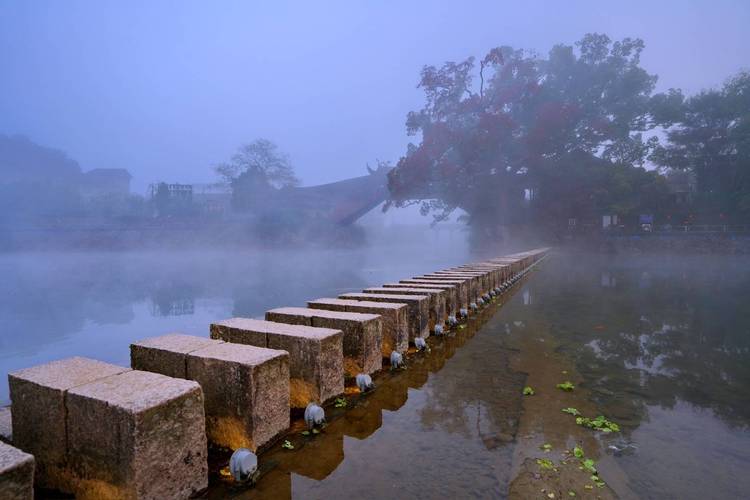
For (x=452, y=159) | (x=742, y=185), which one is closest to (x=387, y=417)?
(x=452, y=159)

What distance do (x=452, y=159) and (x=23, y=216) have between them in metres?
51.8

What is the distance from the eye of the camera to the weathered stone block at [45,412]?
2.18m

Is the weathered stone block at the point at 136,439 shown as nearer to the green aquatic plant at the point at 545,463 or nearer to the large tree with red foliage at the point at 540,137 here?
the green aquatic plant at the point at 545,463

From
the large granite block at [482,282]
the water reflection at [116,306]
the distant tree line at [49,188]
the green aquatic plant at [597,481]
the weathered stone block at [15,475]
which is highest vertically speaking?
the distant tree line at [49,188]

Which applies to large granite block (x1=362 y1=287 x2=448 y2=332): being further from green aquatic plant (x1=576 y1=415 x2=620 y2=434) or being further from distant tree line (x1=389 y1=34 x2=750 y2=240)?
distant tree line (x1=389 y1=34 x2=750 y2=240)

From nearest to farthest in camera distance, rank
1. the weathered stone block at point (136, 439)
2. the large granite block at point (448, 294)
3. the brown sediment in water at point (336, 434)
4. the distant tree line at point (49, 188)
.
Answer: the weathered stone block at point (136, 439)
the brown sediment in water at point (336, 434)
the large granite block at point (448, 294)
the distant tree line at point (49, 188)

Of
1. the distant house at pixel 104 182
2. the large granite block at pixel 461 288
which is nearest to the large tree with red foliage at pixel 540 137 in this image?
the large granite block at pixel 461 288

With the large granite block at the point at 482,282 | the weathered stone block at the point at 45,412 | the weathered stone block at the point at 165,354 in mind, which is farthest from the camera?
the large granite block at the point at 482,282

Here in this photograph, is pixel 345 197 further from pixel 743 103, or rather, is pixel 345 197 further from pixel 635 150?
pixel 743 103

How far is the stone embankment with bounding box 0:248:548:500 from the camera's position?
6.35ft

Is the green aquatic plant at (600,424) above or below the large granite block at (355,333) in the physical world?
below

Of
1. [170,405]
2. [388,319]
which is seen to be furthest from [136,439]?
[388,319]

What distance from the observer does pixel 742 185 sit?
39.5 m

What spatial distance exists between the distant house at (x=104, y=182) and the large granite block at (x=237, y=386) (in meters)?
107
